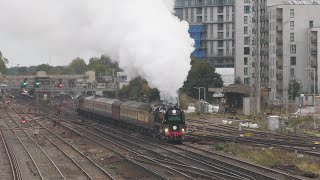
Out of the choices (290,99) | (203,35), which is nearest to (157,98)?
(290,99)

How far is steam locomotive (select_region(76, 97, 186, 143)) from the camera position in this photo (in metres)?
41.9

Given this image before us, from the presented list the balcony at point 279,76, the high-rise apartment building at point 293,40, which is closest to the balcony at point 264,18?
the high-rise apartment building at point 293,40

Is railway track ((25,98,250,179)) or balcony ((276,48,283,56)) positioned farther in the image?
balcony ((276,48,283,56))

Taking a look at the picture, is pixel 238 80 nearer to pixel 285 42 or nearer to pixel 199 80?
pixel 199 80

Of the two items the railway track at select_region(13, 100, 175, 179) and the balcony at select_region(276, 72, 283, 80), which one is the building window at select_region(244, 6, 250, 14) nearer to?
the balcony at select_region(276, 72, 283, 80)

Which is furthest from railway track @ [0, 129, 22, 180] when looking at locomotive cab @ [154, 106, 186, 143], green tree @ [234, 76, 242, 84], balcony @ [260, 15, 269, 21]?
green tree @ [234, 76, 242, 84]

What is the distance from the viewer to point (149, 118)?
4572 cm

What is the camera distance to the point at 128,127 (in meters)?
57.5

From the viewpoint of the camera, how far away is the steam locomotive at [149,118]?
138ft

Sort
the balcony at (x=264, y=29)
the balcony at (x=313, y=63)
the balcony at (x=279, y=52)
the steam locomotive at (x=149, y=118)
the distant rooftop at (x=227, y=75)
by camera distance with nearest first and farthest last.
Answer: the steam locomotive at (x=149, y=118) < the balcony at (x=313, y=63) < the balcony at (x=279, y=52) < the balcony at (x=264, y=29) < the distant rooftop at (x=227, y=75)

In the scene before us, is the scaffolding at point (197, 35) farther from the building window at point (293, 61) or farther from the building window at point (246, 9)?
the building window at point (293, 61)

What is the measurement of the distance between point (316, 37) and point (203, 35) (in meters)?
63.3

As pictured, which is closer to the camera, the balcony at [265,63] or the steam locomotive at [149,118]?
the steam locomotive at [149,118]

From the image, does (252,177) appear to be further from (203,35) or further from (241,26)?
(203,35)
